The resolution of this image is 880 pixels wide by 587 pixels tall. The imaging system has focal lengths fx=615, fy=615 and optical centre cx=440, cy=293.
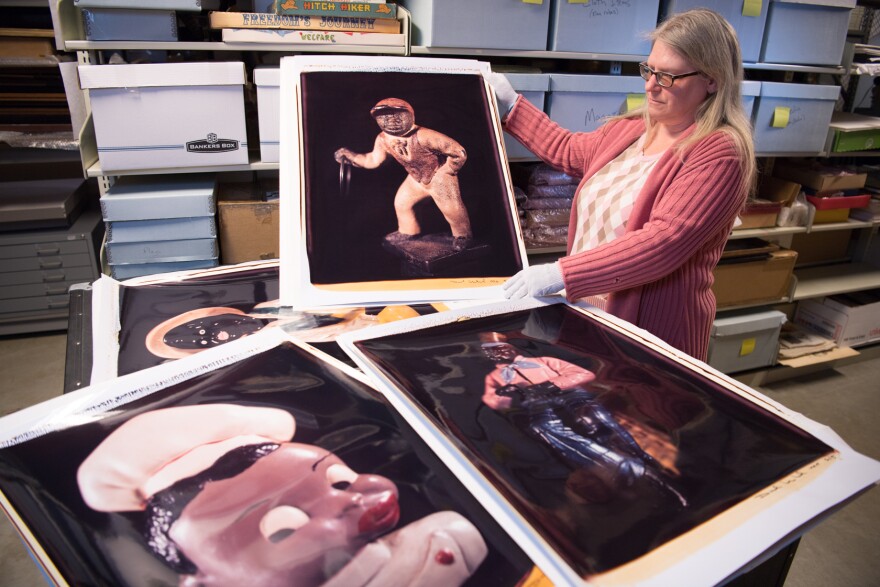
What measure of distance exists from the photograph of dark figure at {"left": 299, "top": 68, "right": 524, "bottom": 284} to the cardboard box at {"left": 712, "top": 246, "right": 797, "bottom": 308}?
1530 mm

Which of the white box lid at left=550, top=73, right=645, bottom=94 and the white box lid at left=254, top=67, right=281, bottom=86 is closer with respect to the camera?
the white box lid at left=254, top=67, right=281, bottom=86

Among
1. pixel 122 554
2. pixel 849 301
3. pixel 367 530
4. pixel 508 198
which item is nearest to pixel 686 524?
pixel 367 530

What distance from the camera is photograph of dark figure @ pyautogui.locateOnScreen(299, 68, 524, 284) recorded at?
38.0 inches

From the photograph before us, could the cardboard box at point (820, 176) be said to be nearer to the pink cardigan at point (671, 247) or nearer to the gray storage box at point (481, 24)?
the gray storage box at point (481, 24)

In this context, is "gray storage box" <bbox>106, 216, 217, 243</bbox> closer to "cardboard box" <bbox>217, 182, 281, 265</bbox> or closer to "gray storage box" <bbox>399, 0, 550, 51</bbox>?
"cardboard box" <bbox>217, 182, 281, 265</bbox>

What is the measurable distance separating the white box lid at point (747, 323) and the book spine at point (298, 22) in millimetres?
1559

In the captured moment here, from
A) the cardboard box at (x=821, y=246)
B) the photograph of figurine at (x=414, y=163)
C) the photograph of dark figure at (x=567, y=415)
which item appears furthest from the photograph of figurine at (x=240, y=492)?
the cardboard box at (x=821, y=246)

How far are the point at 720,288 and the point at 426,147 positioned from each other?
1669 millimetres

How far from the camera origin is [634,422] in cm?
62

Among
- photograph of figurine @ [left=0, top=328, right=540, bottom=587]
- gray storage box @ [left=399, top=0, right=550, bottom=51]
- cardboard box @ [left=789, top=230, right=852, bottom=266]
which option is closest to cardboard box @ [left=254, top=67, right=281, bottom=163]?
gray storage box @ [left=399, top=0, right=550, bottom=51]

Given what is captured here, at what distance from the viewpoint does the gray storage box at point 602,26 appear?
5.52 feet

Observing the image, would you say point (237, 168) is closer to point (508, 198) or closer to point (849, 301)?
point (508, 198)

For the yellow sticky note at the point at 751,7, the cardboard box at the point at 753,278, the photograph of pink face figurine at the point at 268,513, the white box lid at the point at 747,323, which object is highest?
the yellow sticky note at the point at 751,7

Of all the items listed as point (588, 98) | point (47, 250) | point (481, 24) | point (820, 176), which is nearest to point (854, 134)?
point (820, 176)
